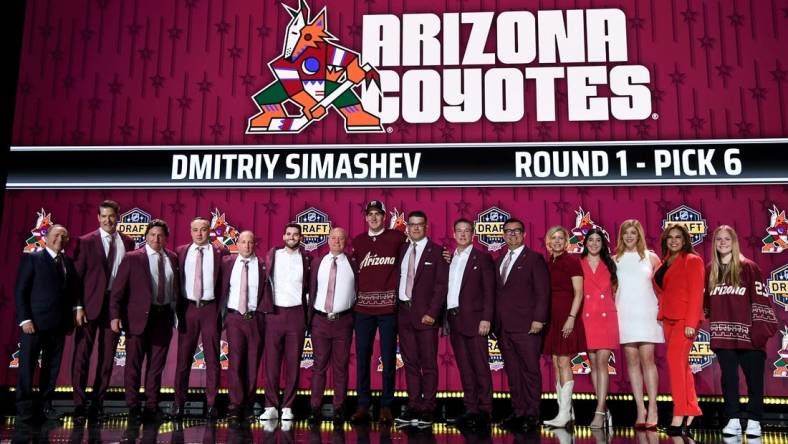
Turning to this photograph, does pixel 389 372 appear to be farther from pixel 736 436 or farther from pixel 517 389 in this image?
pixel 736 436

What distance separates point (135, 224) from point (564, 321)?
12.6ft

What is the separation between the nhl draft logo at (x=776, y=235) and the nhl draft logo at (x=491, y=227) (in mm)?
2128

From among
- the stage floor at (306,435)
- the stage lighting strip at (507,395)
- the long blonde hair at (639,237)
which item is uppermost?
the long blonde hair at (639,237)

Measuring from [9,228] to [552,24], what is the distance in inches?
209

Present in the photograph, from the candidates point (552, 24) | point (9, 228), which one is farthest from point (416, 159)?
point (9, 228)

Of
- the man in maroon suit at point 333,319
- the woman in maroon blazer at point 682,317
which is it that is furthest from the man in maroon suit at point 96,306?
the woman in maroon blazer at point 682,317

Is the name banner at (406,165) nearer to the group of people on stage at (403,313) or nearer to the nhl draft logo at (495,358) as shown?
the group of people on stage at (403,313)

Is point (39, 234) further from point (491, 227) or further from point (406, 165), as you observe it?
point (491, 227)

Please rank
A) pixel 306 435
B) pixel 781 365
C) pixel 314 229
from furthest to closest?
pixel 314 229 → pixel 781 365 → pixel 306 435

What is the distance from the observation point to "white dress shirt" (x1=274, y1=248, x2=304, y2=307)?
4719mm

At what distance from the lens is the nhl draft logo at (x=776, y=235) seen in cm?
554

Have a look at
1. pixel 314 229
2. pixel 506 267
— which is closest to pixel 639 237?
pixel 506 267

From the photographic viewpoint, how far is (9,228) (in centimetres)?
610

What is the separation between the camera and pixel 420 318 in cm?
459
